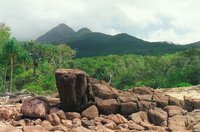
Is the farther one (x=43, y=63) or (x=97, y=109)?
(x=43, y=63)

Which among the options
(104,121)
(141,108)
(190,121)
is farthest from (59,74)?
(190,121)

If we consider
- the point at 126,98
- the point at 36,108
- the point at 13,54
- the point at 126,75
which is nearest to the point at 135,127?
the point at 126,98

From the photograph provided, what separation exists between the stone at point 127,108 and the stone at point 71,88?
85.5 inches

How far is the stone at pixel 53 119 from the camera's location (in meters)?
11.8

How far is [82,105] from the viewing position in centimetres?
1348

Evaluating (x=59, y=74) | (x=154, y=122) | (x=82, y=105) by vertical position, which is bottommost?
(x=154, y=122)

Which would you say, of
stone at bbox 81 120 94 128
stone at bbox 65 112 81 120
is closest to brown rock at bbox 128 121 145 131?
stone at bbox 81 120 94 128

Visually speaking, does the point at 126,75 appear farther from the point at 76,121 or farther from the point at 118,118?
the point at 76,121

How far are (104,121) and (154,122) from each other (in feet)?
9.83

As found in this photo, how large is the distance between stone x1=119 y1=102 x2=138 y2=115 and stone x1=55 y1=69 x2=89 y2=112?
217 cm

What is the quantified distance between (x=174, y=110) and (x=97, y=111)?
4679 mm

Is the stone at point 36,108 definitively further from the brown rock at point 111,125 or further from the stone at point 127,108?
the stone at point 127,108

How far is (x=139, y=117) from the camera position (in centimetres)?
1302

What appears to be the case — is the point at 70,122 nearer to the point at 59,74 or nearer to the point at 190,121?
the point at 59,74
